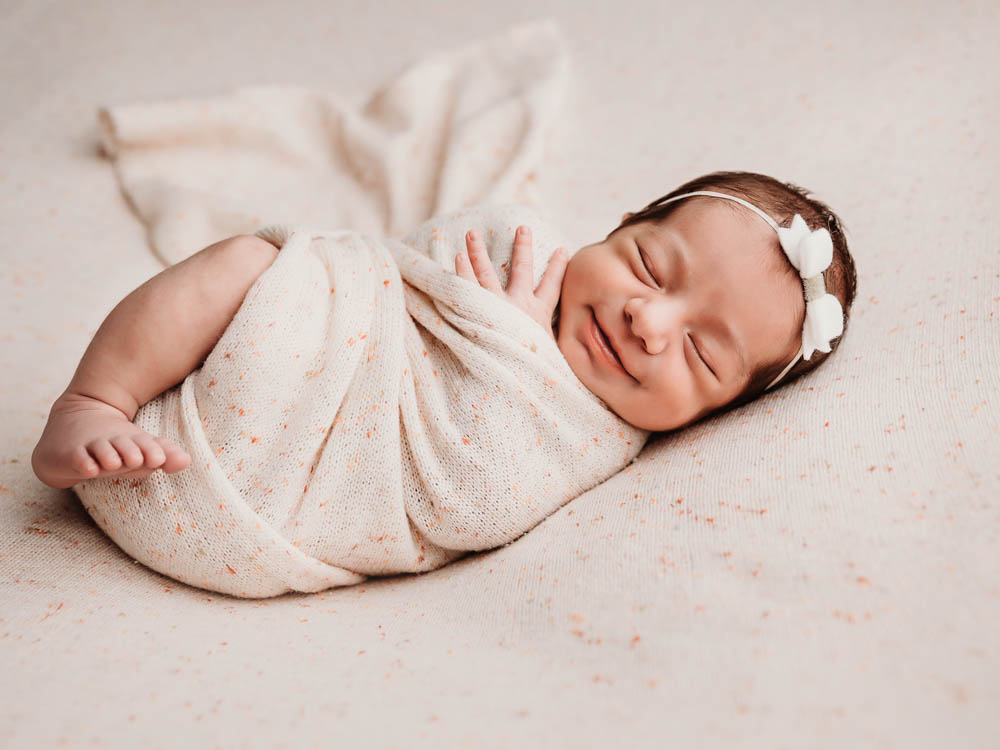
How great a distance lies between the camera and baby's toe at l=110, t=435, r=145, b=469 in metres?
0.95

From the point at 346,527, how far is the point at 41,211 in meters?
1.07

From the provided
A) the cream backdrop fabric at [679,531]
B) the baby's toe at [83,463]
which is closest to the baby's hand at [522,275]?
the cream backdrop fabric at [679,531]

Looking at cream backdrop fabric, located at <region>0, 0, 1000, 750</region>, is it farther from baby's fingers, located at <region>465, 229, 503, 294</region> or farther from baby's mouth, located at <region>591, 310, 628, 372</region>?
baby's fingers, located at <region>465, 229, 503, 294</region>

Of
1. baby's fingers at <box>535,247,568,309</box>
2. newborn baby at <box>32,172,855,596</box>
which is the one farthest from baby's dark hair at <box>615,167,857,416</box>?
baby's fingers at <box>535,247,568,309</box>

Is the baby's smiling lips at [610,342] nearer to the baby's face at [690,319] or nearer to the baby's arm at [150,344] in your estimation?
the baby's face at [690,319]

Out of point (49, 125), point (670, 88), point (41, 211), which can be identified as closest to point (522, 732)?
point (41, 211)

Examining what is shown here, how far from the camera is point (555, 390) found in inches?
47.6

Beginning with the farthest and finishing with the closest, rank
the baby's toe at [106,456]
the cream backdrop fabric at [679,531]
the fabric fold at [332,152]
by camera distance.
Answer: the fabric fold at [332,152]
the baby's toe at [106,456]
the cream backdrop fabric at [679,531]

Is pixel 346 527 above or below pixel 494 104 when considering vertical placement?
below

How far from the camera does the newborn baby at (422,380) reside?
1.07m

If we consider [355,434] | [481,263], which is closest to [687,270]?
[481,263]

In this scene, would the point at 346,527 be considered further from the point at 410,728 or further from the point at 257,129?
Answer: the point at 257,129

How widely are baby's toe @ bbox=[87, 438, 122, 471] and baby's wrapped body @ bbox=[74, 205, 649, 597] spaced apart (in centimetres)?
11

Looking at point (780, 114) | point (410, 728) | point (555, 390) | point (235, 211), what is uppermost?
point (780, 114)
